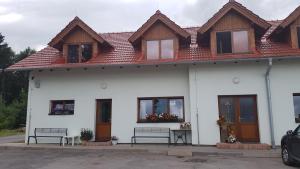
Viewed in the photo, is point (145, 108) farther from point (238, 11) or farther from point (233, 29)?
point (238, 11)

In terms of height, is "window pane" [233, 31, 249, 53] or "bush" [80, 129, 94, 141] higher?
"window pane" [233, 31, 249, 53]

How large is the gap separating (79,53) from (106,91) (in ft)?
8.57

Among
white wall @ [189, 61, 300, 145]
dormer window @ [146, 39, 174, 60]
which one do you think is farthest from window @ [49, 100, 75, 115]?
white wall @ [189, 61, 300, 145]

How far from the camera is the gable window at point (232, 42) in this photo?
13.6 m

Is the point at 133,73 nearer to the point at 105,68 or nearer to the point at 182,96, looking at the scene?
the point at 105,68

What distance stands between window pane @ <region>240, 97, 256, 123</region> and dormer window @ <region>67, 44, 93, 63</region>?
8.11 m

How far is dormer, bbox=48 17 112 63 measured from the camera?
15173mm

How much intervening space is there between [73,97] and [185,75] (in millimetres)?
5851

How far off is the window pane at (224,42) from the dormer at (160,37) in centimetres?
153

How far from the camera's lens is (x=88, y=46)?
15.5 meters

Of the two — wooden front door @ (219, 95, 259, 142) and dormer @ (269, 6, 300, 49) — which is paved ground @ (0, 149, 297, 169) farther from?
dormer @ (269, 6, 300, 49)

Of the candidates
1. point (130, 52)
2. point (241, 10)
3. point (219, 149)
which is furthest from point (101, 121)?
point (241, 10)

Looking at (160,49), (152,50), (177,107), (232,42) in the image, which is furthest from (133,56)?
(232,42)

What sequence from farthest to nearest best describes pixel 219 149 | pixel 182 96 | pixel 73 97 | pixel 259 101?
1. pixel 73 97
2. pixel 182 96
3. pixel 259 101
4. pixel 219 149
